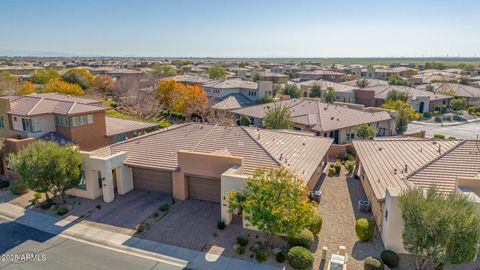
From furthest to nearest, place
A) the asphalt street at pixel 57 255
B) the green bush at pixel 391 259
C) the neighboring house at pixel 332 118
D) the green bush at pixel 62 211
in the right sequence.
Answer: the neighboring house at pixel 332 118
the green bush at pixel 62 211
the asphalt street at pixel 57 255
the green bush at pixel 391 259

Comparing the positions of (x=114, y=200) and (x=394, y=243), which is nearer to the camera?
(x=394, y=243)

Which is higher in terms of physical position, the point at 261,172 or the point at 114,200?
the point at 261,172

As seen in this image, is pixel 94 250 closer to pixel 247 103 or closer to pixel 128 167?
pixel 128 167

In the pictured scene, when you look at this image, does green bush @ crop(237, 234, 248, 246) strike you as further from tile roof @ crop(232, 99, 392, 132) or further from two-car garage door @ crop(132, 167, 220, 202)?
tile roof @ crop(232, 99, 392, 132)

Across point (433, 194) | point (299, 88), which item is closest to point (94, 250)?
point (433, 194)

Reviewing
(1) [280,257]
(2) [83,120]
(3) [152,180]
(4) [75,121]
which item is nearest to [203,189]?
(3) [152,180]

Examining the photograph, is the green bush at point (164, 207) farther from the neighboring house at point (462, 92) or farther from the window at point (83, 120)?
the neighboring house at point (462, 92)

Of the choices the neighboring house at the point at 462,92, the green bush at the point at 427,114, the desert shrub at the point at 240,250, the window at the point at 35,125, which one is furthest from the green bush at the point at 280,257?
the neighboring house at the point at 462,92
